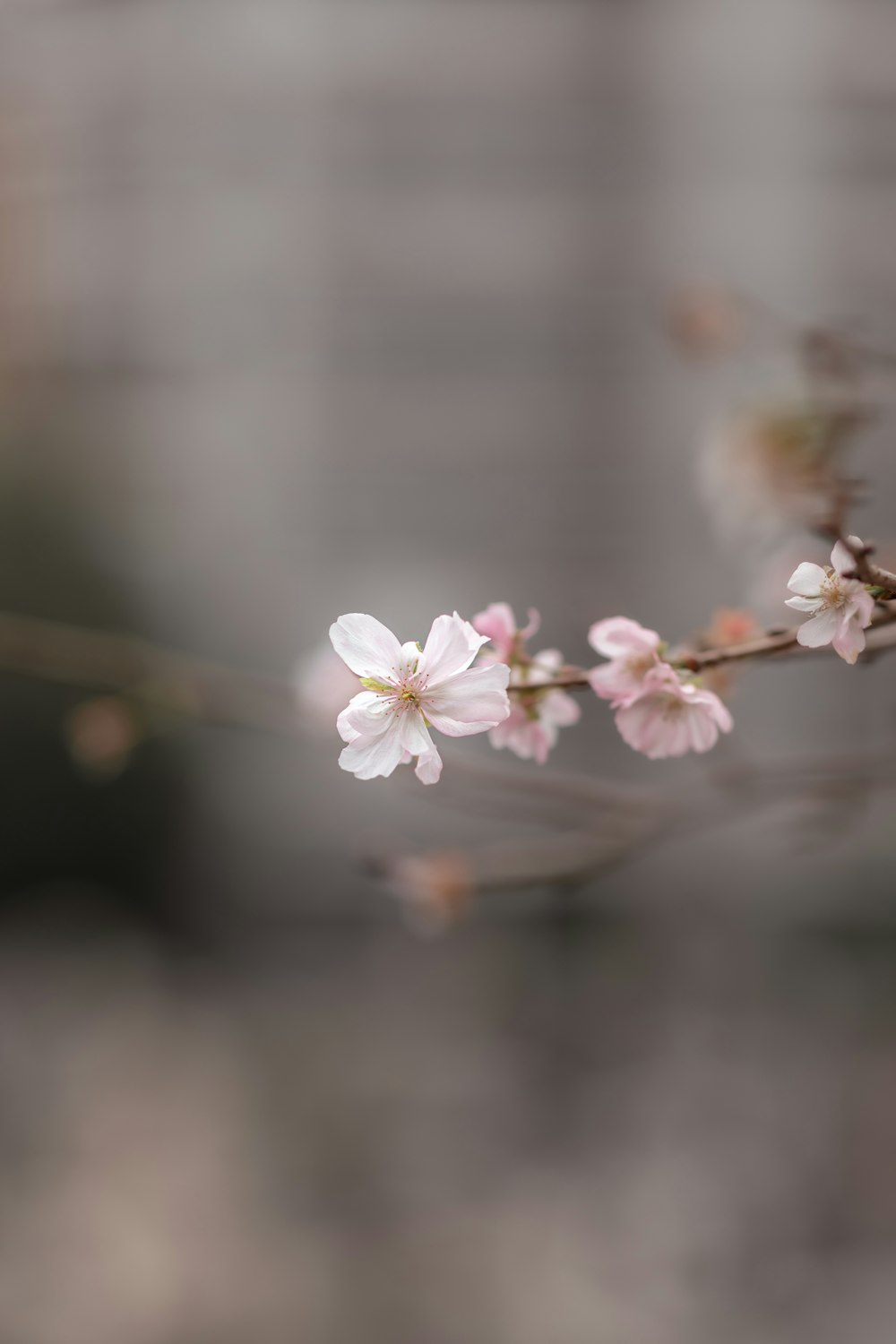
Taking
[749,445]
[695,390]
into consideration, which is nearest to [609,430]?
[695,390]

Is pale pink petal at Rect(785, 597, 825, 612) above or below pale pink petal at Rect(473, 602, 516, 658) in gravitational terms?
below

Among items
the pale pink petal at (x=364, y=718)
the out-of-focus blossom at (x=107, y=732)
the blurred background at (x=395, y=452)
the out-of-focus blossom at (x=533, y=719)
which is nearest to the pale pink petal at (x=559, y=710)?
the out-of-focus blossom at (x=533, y=719)

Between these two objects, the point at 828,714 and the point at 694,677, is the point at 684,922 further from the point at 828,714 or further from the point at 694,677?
the point at 694,677

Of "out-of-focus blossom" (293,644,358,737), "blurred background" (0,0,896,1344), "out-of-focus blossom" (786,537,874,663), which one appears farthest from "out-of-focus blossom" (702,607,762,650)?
"blurred background" (0,0,896,1344)

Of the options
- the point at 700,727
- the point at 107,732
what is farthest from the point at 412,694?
the point at 107,732

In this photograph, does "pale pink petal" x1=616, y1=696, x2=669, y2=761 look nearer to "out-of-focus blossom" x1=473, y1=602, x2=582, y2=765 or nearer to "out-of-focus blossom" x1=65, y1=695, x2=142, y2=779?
"out-of-focus blossom" x1=473, y1=602, x2=582, y2=765

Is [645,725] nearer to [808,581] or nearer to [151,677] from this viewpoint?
[808,581]

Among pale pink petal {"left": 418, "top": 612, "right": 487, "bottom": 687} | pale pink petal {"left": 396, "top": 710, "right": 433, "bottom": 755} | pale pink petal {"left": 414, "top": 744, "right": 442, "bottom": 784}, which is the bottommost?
pale pink petal {"left": 414, "top": 744, "right": 442, "bottom": 784}
